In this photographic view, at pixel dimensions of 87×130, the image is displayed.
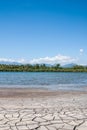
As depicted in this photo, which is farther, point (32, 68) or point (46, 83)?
point (32, 68)

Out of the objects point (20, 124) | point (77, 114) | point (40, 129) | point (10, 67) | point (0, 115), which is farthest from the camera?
point (10, 67)

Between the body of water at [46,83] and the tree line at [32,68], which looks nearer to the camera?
the body of water at [46,83]

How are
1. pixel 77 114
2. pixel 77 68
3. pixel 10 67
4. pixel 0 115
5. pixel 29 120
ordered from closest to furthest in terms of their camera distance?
pixel 29 120, pixel 0 115, pixel 77 114, pixel 10 67, pixel 77 68

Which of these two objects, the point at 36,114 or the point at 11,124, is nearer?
the point at 11,124

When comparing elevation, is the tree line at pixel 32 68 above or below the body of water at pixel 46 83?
above

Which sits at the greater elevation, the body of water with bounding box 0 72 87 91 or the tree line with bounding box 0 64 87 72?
the tree line with bounding box 0 64 87 72

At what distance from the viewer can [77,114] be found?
26.9 ft

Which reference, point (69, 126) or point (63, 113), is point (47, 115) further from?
point (69, 126)

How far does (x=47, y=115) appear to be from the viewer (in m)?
7.93

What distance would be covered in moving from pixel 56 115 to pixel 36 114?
740mm

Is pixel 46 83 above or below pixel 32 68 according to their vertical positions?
below

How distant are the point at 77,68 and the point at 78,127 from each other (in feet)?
458

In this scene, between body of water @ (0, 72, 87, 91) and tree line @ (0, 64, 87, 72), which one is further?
tree line @ (0, 64, 87, 72)

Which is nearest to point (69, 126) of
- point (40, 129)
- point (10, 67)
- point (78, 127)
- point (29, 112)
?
point (78, 127)
